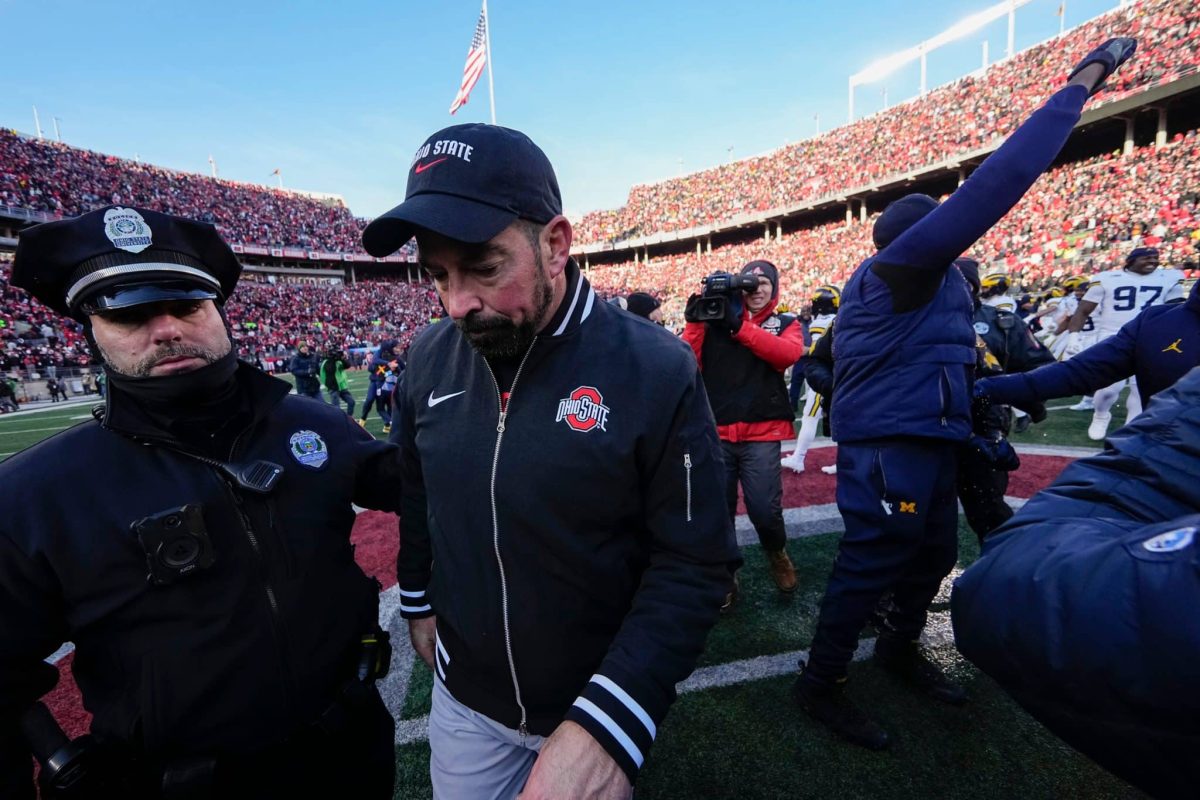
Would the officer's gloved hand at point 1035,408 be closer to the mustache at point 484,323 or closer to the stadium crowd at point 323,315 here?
the mustache at point 484,323

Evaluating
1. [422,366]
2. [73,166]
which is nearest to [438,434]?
[422,366]

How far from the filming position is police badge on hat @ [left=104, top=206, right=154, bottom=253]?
149 centimetres

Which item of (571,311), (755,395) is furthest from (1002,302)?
(571,311)

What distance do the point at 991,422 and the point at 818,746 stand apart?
1838mm

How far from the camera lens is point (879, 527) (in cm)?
238

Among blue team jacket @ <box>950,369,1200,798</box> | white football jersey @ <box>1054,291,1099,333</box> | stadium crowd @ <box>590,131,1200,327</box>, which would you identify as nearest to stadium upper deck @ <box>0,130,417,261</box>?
white football jersey @ <box>1054,291,1099,333</box>

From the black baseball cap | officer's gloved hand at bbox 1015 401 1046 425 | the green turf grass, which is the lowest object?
the green turf grass

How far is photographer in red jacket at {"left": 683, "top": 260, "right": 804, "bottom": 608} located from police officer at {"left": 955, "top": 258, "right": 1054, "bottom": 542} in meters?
1.02

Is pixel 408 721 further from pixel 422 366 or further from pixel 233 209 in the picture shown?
pixel 233 209

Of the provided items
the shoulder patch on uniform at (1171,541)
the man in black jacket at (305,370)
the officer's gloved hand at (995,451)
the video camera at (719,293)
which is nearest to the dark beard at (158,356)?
the shoulder patch on uniform at (1171,541)

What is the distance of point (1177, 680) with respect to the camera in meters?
0.67

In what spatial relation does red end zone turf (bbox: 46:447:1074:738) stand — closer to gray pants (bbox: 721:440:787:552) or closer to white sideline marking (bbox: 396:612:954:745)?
gray pants (bbox: 721:440:787:552)

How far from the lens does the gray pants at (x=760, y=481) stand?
368 centimetres

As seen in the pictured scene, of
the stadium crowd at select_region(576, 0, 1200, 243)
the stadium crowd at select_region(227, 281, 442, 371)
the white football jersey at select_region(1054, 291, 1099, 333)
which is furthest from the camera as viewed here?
the stadium crowd at select_region(227, 281, 442, 371)
